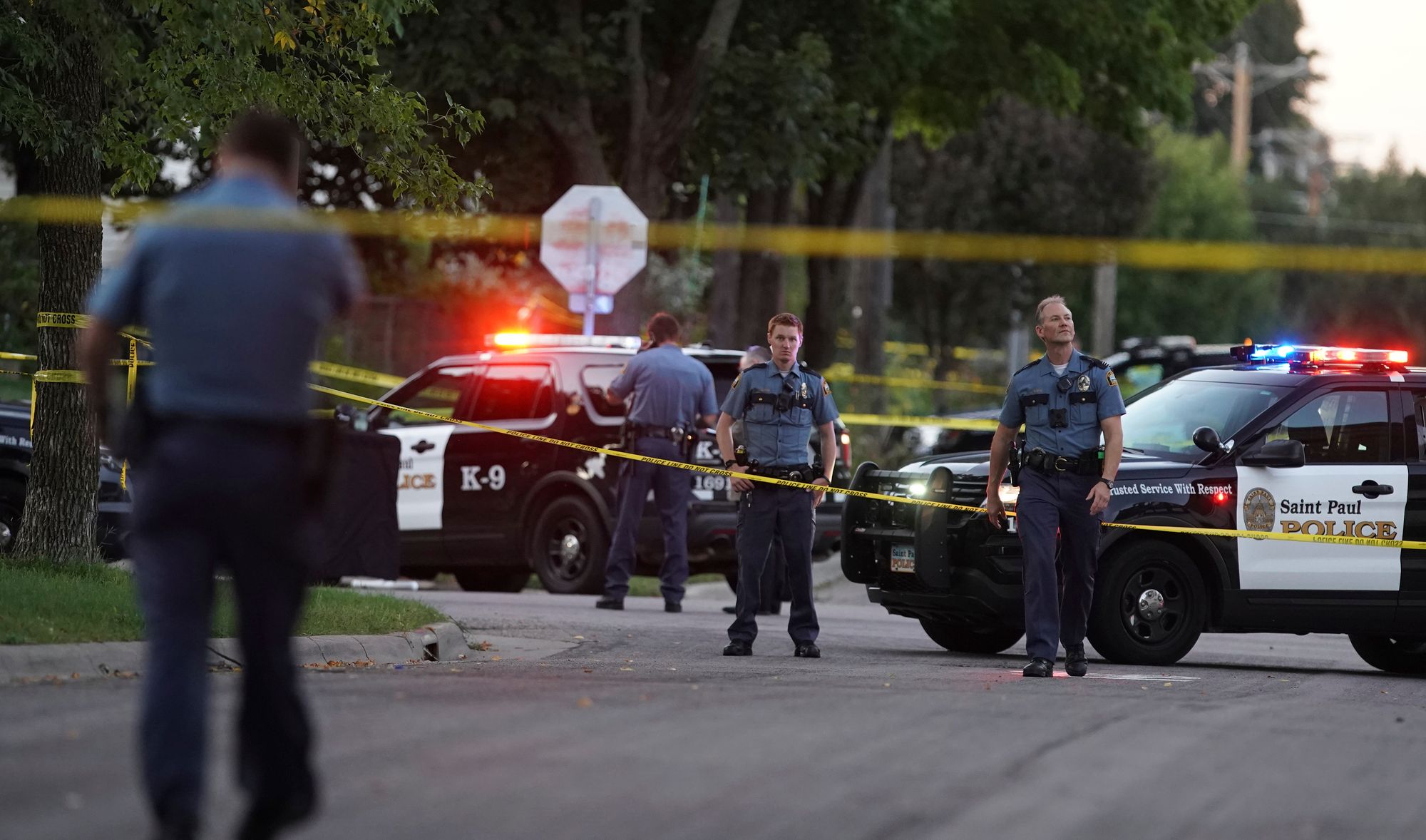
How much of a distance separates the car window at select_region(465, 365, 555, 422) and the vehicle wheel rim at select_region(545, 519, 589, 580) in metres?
0.86

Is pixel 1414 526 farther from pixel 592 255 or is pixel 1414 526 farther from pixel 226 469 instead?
pixel 226 469

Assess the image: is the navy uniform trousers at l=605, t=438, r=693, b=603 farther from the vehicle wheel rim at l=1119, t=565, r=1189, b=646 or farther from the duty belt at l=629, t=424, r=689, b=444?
the vehicle wheel rim at l=1119, t=565, r=1189, b=646

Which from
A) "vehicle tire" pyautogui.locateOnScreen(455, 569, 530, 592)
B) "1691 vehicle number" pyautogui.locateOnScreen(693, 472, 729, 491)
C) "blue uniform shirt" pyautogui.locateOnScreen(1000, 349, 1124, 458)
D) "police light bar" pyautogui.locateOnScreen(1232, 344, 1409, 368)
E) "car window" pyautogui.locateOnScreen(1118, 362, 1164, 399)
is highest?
"car window" pyautogui.locateOnScreen(1118, 362, 1164, 399)

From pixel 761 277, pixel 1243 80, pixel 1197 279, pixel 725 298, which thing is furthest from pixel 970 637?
pixel 1243 80

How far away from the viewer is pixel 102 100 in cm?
1259

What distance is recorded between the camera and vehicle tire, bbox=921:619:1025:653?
1263 centimetres

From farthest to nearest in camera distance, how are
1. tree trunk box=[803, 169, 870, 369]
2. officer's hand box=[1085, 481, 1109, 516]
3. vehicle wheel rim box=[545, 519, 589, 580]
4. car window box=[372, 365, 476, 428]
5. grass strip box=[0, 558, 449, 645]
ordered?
1. tree trunk box=[803, 169, 870, 369]
2. car window box=[372, 365, 476, 428]
3. vehicle wheel rim box=[545, 519, 589, 580]
4. officer's hand box=[1085, 481, 1109, 516]
5. grass strip box=[0, 558, 449, 645]

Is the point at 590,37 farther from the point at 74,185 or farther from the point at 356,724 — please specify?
the point at 356,724

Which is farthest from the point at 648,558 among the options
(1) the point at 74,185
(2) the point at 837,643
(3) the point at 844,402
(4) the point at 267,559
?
(3) the point at 844,402

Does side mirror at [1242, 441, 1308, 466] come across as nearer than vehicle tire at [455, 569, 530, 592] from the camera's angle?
Yes

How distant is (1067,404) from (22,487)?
22.2ft

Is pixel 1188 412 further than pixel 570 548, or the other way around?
pixel 570 548

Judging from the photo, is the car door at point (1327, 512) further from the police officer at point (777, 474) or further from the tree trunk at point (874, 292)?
the tree trunk at point (874, 292)

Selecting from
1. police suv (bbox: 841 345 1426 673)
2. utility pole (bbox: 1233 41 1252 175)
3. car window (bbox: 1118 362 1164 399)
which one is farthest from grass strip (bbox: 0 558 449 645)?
utility pole (bbox: 1233 41 1252 175)
